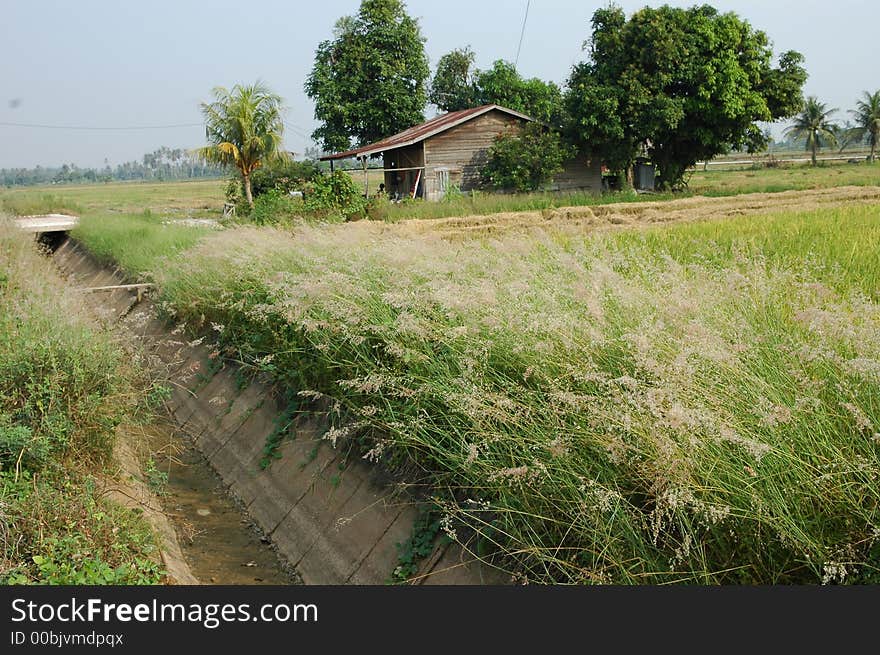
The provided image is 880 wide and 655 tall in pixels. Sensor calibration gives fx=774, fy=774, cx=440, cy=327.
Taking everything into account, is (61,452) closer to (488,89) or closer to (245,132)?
(245,132)

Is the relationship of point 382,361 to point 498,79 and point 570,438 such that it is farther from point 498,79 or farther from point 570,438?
point 498,79

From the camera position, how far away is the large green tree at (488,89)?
4816cm

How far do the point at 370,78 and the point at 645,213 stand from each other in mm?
25533

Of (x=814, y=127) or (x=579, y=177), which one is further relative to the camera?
(x=814, y=127)

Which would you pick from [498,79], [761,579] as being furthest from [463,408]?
[498,79]

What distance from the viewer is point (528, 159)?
2931 cm

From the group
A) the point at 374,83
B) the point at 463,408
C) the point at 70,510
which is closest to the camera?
the point at 463,408

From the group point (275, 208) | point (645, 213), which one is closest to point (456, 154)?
point (275, 208)

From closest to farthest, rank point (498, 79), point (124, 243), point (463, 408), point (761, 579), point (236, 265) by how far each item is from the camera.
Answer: point (761, 579) < point (463, 408) < point (236, 265) < point (124, 243) < point (498, 79)

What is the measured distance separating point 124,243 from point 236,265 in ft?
30.9

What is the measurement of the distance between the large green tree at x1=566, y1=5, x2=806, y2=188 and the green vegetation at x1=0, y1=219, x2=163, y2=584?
1008 inches

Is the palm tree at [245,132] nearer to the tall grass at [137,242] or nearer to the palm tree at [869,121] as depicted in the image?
the tall grass at [137,242]

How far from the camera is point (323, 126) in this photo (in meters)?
42.0

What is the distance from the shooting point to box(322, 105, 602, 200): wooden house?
30516mm
